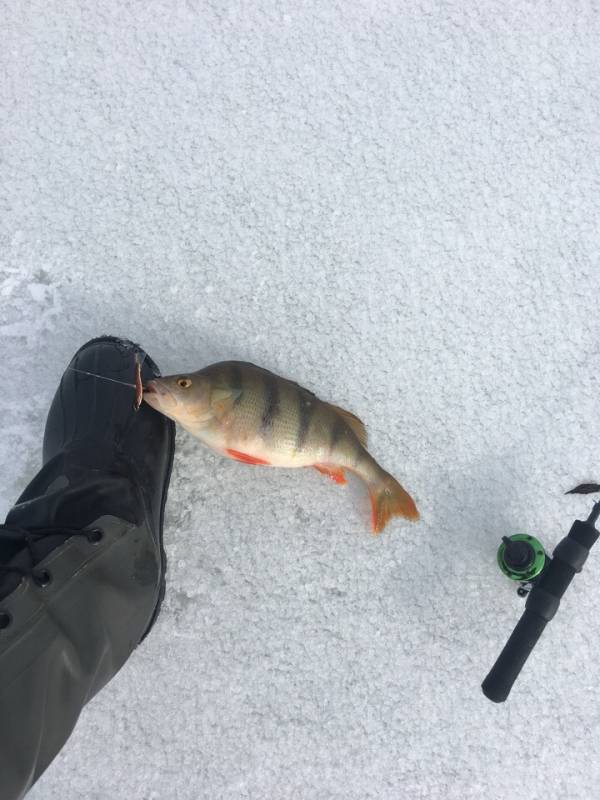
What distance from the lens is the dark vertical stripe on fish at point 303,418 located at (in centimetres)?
137

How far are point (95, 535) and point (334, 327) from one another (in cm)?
76

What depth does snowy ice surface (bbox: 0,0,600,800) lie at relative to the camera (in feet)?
4.98

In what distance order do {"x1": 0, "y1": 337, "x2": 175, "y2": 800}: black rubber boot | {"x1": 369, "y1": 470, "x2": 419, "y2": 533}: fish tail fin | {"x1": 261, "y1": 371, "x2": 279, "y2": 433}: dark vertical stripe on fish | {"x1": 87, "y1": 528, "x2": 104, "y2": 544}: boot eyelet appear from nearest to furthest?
{"x1": 0, "y1": 337, "x2": 175, "y2": 800}: black rubber boot < {"x1": 87, "y1": 528, "x2": 104, "y2": 544}: boot eyelet < {"x1": 261, "y1": 371, "x2": 279, "y2": 433}: dark vertical stripe on fish < {"x1": 369, "y1": 470, "x2": 419, "y2": 533}: fish tail fin

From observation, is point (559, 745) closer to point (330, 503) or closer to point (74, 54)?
point (330, 503)

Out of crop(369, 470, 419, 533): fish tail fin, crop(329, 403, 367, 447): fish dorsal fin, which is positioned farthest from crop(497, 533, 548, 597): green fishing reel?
crop(329, 403, 367, 447): fish dorsal fin

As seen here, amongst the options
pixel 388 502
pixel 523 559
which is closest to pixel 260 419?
pixel 388 502

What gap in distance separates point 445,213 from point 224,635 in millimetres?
1206

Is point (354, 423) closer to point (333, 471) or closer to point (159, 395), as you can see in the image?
point (333, 471)

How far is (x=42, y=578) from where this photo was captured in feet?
3.76

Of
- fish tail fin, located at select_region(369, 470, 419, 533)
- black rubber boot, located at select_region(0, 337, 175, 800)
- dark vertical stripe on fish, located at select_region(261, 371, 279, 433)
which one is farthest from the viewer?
fish tail fin, located at select_region(369, 470, 419, 533)

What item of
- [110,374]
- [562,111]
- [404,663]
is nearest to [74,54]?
[110,374]

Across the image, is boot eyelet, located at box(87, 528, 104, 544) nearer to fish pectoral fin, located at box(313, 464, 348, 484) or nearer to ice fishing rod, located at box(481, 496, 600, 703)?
fish pectoral fin, located at box(313, 464, 348, 484)

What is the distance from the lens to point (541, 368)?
1610 millimetres

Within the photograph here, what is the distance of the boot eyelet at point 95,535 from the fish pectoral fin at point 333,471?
48cm
